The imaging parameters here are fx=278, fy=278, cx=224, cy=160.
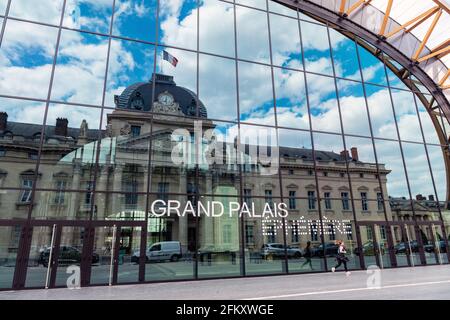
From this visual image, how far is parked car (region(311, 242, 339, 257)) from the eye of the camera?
543 inches

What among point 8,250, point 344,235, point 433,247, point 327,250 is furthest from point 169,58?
point 433,247

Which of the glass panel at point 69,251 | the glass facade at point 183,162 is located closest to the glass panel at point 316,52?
the glass facade at point 183,162

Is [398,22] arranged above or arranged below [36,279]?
above

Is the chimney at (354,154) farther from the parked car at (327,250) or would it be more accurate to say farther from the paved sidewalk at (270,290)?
the paved sidewalk at (270,290)

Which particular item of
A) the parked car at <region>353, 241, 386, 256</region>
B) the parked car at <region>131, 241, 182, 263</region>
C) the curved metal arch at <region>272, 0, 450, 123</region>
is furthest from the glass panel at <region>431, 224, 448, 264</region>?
the parked car at <region>131, 241, 182, 263</region>

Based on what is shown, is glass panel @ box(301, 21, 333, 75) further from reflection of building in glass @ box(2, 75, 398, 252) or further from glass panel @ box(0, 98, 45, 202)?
glass panel @ box(0, 98, 45, 202)

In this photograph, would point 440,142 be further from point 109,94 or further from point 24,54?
point 24,54

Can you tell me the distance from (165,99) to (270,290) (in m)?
9.13

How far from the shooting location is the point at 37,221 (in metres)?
10.3

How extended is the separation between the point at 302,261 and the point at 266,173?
15.2ft

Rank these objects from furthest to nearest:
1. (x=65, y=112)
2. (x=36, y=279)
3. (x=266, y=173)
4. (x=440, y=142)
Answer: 1. (x=440, y=142)
2. (x=266, y=173)
3. (x=65, y=112)
4. (x=36, y=279)

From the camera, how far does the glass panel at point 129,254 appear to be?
36.0 feet
